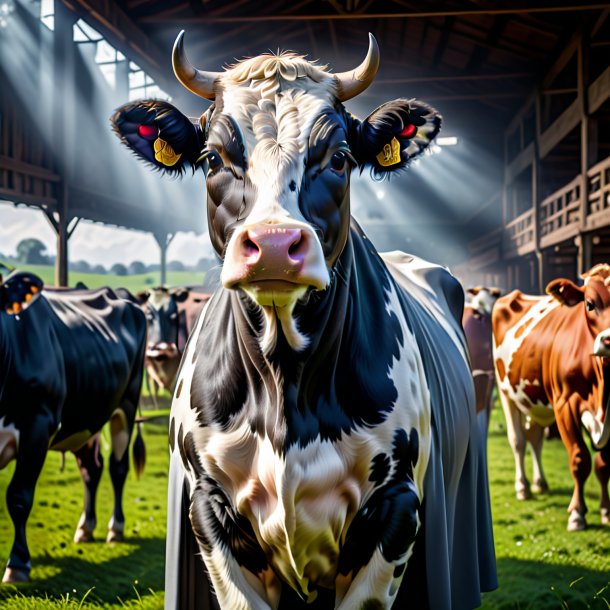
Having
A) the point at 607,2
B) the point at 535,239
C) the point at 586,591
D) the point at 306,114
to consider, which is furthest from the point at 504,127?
the point at 306,114

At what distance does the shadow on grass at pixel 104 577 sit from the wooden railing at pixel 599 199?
32.0 ft

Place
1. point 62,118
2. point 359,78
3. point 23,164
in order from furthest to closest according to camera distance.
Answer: point 62,118
point 23,164
point 359,78

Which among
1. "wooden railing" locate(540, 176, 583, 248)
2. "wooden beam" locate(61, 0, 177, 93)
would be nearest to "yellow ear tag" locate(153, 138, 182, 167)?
"wooden beam" locate(61, 0, 177, 93)

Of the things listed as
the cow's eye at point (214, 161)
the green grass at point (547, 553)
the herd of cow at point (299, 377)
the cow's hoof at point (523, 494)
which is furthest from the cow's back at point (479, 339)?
the cow's eye at point (214, 161)

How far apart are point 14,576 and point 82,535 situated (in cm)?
104

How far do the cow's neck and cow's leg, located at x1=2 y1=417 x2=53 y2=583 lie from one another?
9.93 feet

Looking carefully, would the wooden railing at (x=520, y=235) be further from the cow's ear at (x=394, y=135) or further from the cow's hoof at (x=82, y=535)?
the cow's ear at (x=394, y=135)

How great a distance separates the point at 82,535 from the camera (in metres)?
5.64

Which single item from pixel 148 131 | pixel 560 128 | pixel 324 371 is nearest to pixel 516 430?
pixel 324 371

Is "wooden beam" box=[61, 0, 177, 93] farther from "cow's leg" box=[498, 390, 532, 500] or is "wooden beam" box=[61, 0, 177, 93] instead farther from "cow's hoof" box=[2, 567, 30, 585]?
"cow's hoof" box=[2, 567, 30, 585]

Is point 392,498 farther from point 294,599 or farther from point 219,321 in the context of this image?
point 219,321

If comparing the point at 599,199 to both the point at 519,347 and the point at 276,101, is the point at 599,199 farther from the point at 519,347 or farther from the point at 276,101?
the point at 276,101

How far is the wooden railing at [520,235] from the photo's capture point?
63.6 feet

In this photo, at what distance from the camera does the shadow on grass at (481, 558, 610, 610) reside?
14.1 feet
